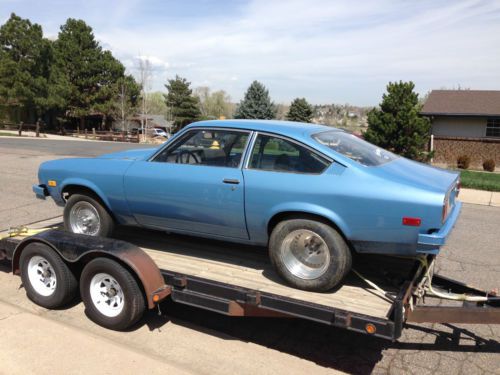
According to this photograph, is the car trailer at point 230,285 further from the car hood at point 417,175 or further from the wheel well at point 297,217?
the car hood at point 417,175

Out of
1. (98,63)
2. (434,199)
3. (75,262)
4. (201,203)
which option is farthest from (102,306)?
(98,63)

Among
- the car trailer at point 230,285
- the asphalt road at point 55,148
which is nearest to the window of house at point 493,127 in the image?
the asphalt road at point 55,148

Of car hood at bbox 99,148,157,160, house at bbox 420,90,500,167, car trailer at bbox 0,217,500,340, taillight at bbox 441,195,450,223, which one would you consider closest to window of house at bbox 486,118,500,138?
house at bbox 420,90,500,167

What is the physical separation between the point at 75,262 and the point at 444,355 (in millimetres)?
3336

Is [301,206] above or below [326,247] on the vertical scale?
above

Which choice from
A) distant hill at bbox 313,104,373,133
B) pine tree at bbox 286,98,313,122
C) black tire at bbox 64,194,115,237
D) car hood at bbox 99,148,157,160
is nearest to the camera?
car hood at bbox 99,148,157,160

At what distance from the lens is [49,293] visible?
4367 mm

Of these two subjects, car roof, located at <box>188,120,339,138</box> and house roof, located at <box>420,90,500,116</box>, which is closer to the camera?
car roof, located at <box>188,120,339,138</box>

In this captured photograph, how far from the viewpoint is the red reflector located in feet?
10.5

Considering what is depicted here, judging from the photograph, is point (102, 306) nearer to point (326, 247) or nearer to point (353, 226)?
point (326, 247)

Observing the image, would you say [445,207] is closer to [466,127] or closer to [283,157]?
[283,157]

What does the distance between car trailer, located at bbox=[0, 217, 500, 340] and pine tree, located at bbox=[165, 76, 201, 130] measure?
169ft

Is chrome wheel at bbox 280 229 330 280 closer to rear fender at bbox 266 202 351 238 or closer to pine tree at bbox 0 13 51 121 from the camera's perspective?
rear fender at bbox 266 202 351 238

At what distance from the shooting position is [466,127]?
82.8 feet
